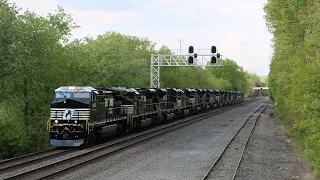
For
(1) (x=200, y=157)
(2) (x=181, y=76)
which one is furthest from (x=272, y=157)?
(2) (x=181, y=76)

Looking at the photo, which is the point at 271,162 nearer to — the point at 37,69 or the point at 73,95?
the point at 73,95

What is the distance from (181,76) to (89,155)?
6492 cm

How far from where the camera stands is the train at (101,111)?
20.1 m

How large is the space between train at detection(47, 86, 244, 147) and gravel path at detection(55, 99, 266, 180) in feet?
8.64

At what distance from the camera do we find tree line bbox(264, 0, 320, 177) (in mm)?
14660

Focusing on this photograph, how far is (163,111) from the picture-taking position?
37.5m

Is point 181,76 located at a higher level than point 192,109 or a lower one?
higher

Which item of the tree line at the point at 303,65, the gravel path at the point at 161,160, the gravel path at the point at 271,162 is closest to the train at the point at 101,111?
the gravel path at the point at 161,160

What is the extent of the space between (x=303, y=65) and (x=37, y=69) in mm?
19434

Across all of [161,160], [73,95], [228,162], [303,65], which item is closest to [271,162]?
[228,162]

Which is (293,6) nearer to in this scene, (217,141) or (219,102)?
(217,141)

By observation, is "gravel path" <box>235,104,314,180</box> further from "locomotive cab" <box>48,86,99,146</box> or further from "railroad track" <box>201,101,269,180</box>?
"locomotive cab" <box>48,86,99,146</box>

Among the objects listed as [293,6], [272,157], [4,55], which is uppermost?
[293,6]

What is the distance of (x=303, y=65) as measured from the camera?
62.2 ft
